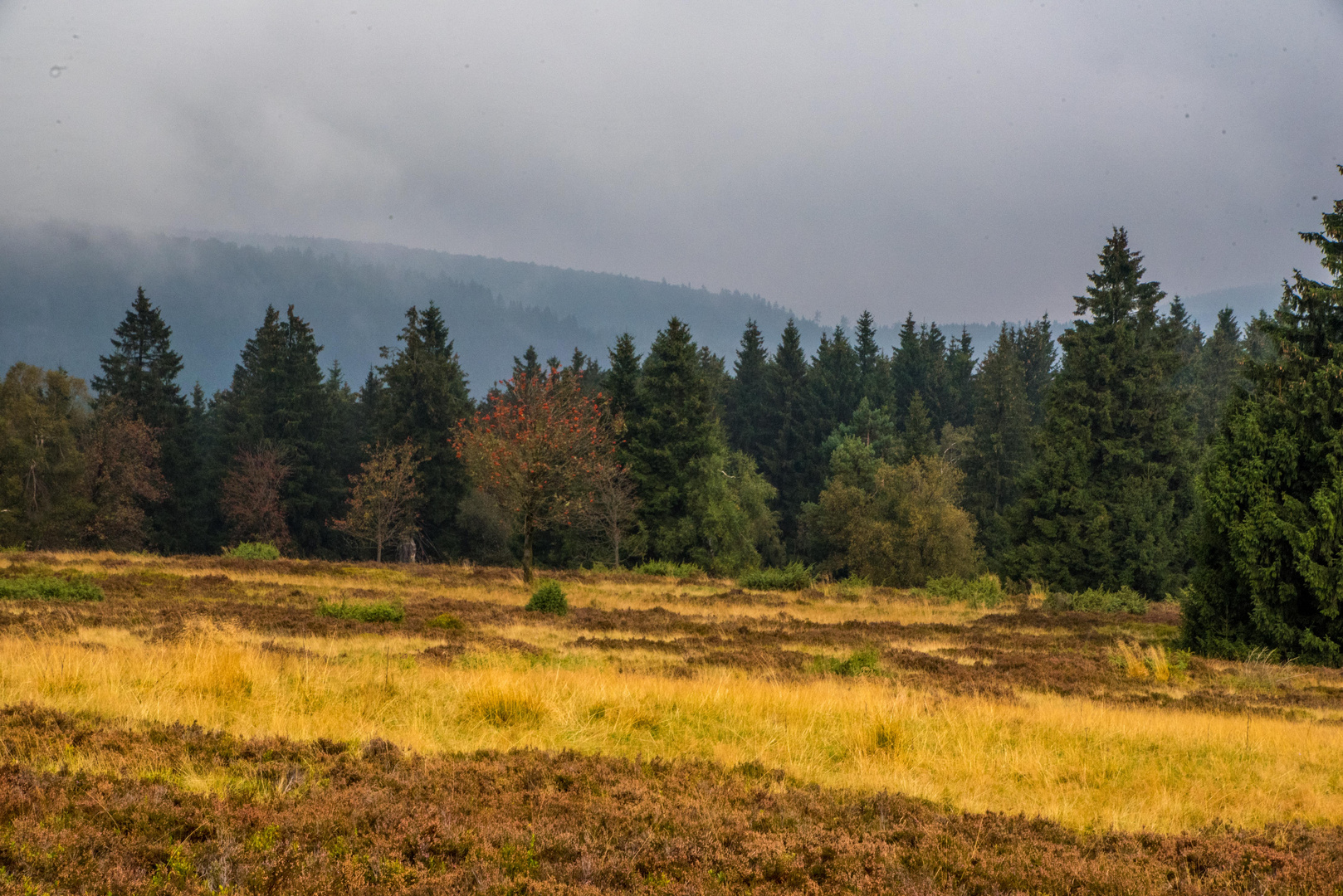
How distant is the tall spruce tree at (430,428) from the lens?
185 ft

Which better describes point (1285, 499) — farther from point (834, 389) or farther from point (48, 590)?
point (834, 389)

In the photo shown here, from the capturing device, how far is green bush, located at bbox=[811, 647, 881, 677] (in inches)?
510

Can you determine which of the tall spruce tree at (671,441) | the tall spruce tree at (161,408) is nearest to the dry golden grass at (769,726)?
the tall spruce tree at (671,441)

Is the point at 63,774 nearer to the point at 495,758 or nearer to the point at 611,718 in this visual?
the point at 495,758

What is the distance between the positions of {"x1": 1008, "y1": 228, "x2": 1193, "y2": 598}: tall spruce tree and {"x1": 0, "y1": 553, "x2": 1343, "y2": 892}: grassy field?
28.9 m

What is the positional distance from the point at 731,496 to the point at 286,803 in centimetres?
4908

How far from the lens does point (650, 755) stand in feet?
23.7

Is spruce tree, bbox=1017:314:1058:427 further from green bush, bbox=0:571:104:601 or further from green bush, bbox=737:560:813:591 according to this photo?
green bush, bbox=0:571:104:601

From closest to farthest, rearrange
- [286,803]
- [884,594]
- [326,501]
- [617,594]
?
1. [286,803]
2. [617,594]
3. [884,594]
4. [326,501]

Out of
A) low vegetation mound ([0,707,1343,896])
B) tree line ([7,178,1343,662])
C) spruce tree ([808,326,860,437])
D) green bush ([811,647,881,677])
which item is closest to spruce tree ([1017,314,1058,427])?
tree line ([7,178,1343,662])

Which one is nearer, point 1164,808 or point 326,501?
point 1164,808

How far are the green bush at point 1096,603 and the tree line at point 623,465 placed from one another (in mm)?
7587

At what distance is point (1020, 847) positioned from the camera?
4.86 m

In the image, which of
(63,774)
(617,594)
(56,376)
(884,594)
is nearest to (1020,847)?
(63,774)
